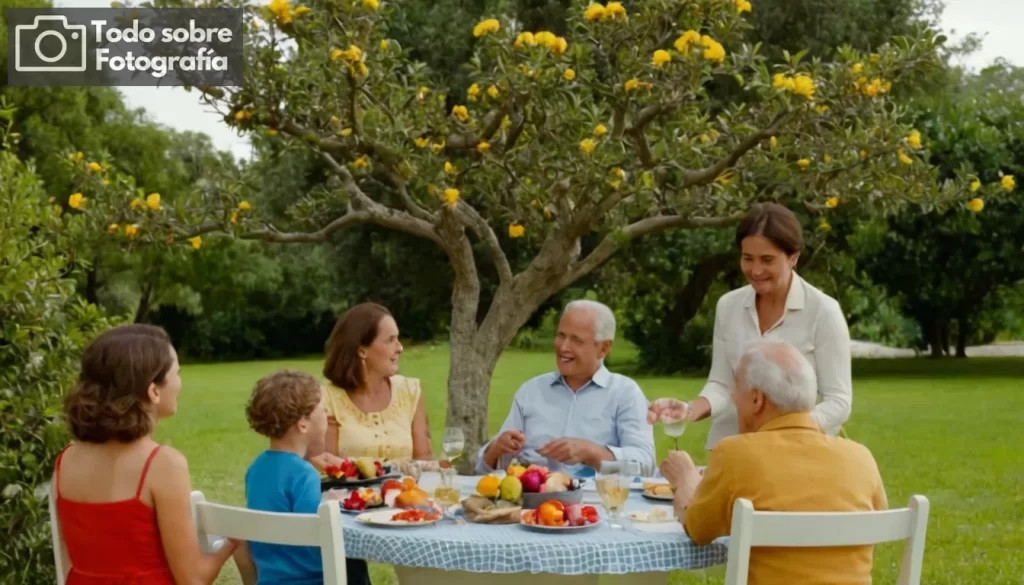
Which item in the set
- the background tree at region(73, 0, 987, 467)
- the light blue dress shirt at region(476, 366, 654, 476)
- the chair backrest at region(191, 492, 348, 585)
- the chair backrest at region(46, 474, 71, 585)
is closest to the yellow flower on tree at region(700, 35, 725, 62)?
the background tree at region(73, 0, 987, 467)

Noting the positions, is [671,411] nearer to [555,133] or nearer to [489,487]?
[489,487]

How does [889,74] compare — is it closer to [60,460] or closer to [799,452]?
[799,452]

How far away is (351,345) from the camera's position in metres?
4.45

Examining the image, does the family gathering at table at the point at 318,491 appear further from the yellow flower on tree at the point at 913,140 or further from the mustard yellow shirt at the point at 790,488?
the yellow flower on tree at the point at 913,140

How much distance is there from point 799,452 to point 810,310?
4.24 feet

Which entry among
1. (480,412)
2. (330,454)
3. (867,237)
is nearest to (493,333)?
(480,412)

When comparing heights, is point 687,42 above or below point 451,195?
above

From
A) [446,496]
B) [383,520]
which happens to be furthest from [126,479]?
[446,496]

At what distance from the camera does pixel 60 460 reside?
9.98 feet

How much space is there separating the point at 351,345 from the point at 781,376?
197 centimetres

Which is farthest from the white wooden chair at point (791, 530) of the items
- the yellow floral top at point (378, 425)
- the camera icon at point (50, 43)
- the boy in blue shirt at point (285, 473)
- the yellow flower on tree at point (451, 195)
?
the camera icon at point (50, 43)

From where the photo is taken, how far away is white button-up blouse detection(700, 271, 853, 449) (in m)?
3.98

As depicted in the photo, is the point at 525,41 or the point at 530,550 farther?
the point at 525,41

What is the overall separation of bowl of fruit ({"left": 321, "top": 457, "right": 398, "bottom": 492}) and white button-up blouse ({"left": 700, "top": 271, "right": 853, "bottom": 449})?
118 centimetres
